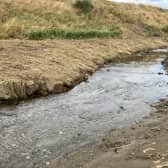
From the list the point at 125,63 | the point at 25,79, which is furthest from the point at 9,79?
the point at 125,63

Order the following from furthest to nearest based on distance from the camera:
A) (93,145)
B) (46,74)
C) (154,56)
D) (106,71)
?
(154,56) < (106,71) < (46,74) < (93,145)

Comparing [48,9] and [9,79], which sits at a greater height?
[9,79]

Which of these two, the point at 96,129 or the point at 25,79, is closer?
the point at 96,129

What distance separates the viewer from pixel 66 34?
33.2 metres

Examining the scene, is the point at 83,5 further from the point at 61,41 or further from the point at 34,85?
Result: the point at 34,85

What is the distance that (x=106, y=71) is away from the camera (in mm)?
24031

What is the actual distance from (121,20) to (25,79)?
3731cm

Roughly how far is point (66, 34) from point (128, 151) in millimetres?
24010

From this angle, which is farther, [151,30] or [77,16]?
[151,30]

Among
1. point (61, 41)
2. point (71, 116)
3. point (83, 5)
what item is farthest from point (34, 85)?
point (83, 5)

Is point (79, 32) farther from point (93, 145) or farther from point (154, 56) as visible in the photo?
point (93, 145)

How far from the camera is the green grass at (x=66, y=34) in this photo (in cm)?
3030

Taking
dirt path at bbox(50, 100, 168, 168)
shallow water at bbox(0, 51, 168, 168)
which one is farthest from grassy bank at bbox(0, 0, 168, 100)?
dirt path at bbox(50, 100, 168, 168)

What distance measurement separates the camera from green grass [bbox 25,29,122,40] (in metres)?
30.3
